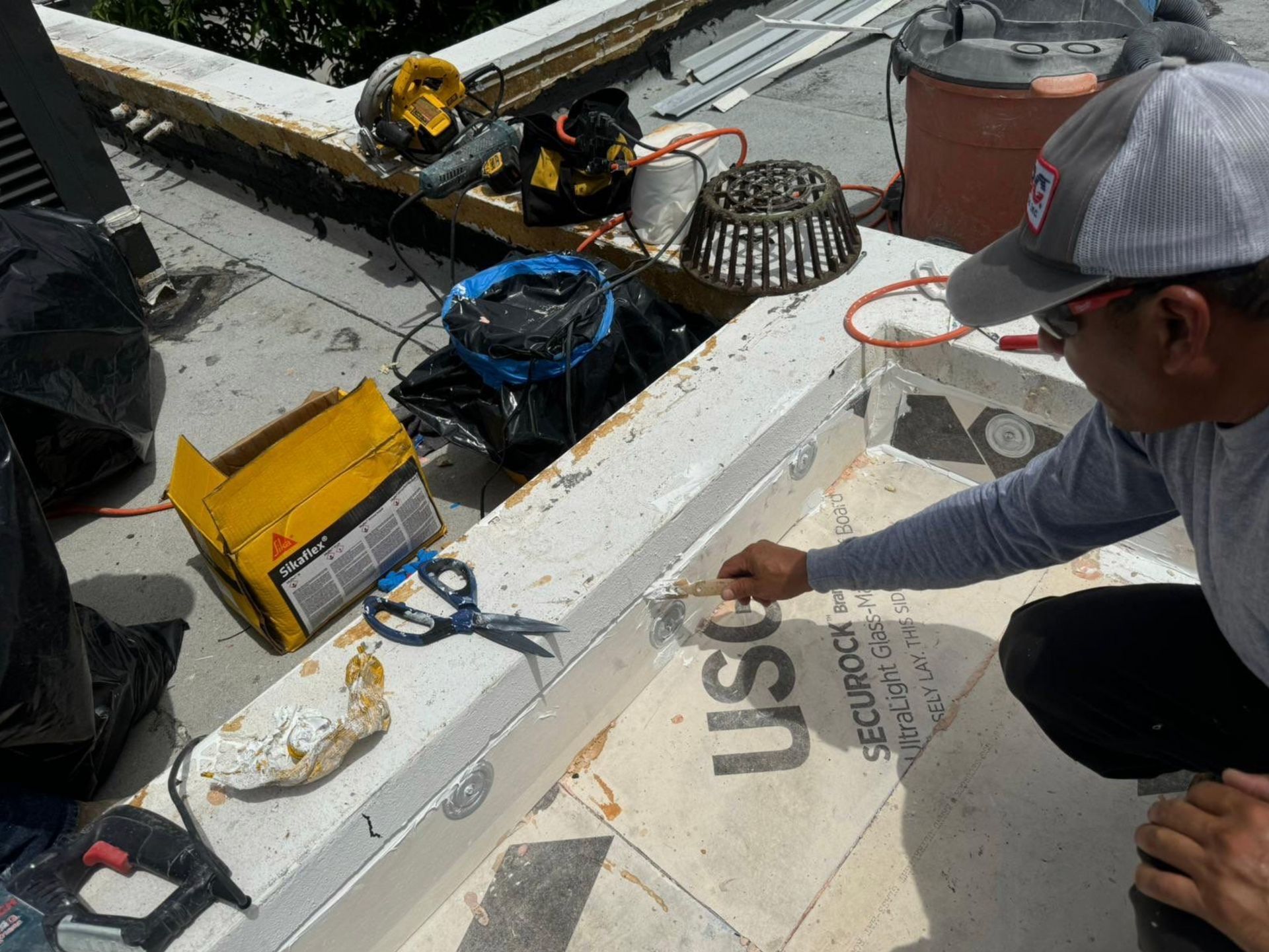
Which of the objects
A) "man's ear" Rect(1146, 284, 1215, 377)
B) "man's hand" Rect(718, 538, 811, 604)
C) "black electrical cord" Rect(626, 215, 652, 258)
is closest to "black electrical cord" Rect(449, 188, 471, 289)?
"black electrical cord" Rect(626, 215, 652, 258)

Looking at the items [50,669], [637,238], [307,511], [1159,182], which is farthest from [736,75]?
[50,669]

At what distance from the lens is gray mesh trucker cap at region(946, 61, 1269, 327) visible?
0.82 metres

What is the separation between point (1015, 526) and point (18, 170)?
3364mm

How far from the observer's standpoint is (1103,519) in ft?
4.33

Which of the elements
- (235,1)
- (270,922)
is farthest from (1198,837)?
(235,1)

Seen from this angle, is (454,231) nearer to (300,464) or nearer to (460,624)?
(300,464)

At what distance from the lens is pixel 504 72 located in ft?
12.6

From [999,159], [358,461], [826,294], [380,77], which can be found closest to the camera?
[358,461]

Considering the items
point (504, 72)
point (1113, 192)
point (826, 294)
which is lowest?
point (826, 294)

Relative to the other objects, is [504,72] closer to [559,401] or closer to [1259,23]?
[559,401]

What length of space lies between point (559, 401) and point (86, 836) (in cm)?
133

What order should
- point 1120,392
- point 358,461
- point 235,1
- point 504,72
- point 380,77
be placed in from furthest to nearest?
1. point 235,1
2. point 504,72
3. point 380,77
4. point 358,461
5. point 1120,392

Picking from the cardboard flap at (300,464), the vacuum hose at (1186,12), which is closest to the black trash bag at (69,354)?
the cardboard flap at (300,464)

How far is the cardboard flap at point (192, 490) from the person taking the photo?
1900 mm
